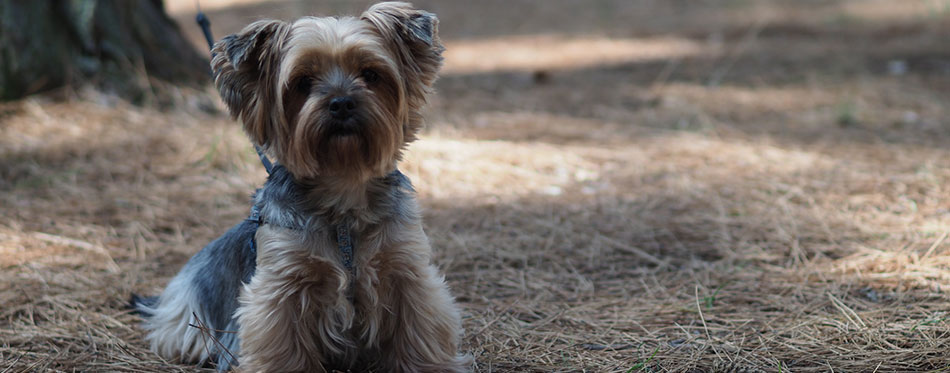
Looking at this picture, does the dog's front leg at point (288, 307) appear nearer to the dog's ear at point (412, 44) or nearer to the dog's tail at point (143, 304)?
the dog's ear at point (412, 44)

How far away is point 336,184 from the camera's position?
3.12 metres

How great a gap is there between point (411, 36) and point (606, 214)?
2.66 meters

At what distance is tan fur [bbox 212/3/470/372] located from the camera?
2955mm

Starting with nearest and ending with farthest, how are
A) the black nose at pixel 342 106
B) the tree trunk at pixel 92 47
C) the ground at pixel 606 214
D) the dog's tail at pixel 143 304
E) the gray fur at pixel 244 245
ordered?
the black nose at pixel 342 106
the gray fur at pixel 244 245
the ground at pixel 606 214
the dog's tail at pixel 143 304
the tree trunk at pixel 92 47

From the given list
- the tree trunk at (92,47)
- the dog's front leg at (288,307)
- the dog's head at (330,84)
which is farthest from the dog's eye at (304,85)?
the tree trunk at (92,47)

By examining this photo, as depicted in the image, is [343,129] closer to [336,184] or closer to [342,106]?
[342,106]

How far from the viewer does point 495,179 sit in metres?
6.05

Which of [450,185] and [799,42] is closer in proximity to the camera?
[450,185]

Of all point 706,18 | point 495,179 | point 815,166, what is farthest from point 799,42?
point 495,179

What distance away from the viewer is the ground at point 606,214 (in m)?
3.54

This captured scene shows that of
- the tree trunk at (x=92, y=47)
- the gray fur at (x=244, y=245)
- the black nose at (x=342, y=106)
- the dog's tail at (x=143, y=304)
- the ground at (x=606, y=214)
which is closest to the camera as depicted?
the black nose at (x=342, y=106)

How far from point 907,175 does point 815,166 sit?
0.67 m

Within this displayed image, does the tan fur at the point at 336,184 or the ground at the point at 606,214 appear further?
the ground at the point at 606,214

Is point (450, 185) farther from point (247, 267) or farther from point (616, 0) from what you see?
point (616, 0)
